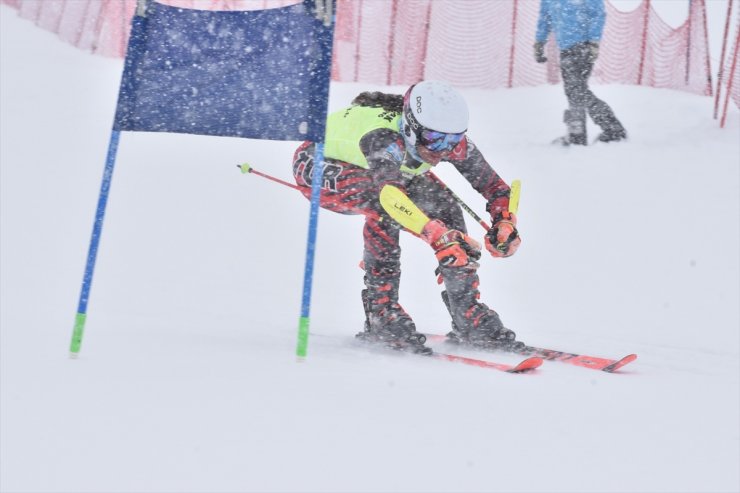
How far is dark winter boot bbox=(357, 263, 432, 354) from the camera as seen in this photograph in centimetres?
416

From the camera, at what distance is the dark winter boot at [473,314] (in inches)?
167

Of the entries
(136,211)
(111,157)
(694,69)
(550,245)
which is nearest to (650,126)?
(694,69)

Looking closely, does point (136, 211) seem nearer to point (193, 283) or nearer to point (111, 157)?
point (193, 283)

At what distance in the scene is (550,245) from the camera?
6996 mm

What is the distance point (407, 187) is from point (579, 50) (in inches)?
194

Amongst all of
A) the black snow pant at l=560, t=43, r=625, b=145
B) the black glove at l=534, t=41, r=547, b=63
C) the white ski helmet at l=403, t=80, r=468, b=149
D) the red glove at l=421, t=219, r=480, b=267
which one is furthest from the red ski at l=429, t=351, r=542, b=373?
the black glove at l=534, t=41, r=547, b=63

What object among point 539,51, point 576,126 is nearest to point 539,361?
point 576,126

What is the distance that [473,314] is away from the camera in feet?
14.1

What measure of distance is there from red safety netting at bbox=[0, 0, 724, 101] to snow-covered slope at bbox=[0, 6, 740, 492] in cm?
84

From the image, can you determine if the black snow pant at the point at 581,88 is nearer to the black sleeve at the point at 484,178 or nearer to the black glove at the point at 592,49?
the black glove at the point at 592,49

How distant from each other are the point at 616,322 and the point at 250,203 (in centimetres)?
399

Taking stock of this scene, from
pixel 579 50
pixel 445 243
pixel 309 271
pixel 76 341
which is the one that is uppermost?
pixel 579 50

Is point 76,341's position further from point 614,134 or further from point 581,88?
point 614,134

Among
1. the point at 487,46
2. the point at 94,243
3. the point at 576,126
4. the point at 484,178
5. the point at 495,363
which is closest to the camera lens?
the point at 94,243
